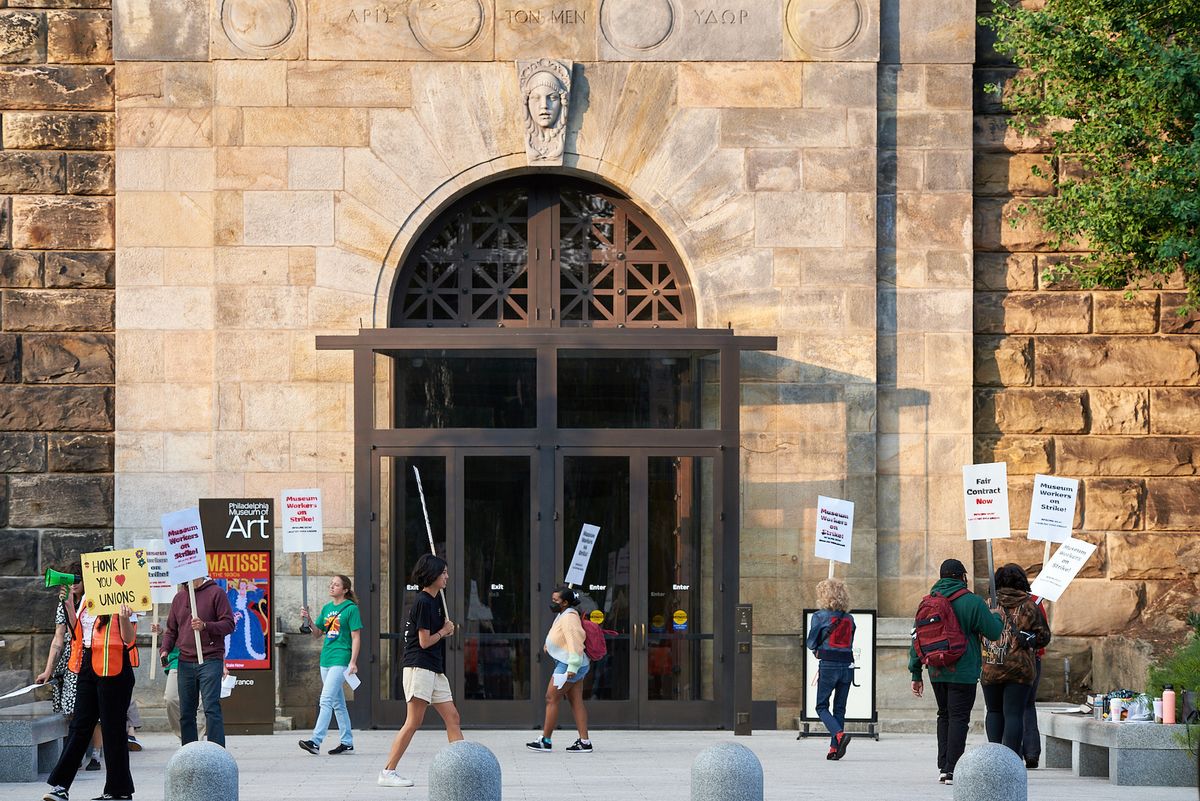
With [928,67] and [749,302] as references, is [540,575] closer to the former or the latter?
[749,302]

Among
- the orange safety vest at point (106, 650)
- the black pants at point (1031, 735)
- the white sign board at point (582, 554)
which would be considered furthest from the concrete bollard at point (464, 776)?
the white sign board at point (582, 554)

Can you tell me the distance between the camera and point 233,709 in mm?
18516

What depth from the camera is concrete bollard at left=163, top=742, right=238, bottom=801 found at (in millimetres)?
10906

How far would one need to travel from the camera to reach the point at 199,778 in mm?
10906

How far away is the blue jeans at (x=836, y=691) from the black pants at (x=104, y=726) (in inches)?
259

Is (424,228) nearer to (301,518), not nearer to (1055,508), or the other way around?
(301,518)

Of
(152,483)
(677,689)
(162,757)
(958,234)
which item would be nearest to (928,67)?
(958,234)

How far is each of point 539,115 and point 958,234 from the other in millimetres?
4949

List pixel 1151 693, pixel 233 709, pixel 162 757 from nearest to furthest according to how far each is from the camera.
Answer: pixel 1151 693 → pixel 162 757 → pixel 233 709

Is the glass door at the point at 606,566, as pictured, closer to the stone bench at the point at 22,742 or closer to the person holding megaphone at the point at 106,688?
the stone bench at the point at 22,742

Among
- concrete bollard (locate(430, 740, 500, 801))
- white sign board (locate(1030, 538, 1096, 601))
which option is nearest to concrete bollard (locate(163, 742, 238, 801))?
concrete bollard (locate(430, 740, 500, 801))

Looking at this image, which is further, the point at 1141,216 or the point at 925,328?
the point at 925,328

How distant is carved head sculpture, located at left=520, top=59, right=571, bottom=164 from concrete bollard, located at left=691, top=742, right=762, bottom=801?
10.5m

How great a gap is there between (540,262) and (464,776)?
1066 centimetres
